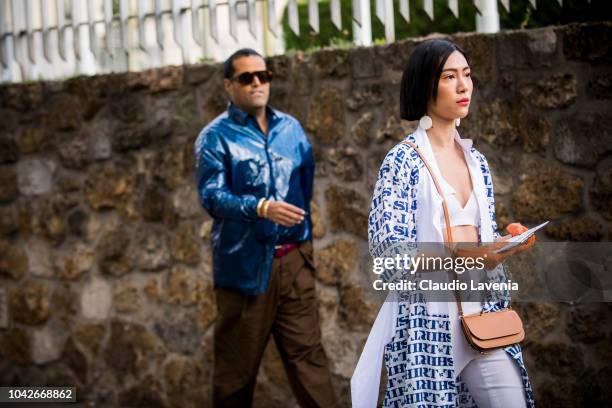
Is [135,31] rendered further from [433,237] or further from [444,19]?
[433,237]

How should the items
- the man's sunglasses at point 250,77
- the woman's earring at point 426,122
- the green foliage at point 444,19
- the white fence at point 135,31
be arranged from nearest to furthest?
the woman's earring at point 426,122, the man's sunglasses at point 250,77, the green foliage at point 444,19, the white fence at point 135,31

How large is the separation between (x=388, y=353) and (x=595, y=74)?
2.29m

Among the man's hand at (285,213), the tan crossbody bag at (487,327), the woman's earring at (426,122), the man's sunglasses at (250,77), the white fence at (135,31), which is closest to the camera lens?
the tan crossbody bag at (487,327)

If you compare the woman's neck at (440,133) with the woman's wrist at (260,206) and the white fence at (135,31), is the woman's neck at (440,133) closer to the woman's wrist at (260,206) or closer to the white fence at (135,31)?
the woman's wrist at (260,206)

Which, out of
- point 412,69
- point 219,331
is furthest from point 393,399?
point 219,331

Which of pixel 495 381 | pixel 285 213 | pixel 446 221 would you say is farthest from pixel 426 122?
pixel 285 213

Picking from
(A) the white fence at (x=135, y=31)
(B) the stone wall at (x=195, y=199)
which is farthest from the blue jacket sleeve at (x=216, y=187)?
(A) the white fence at (x=135, y=31)

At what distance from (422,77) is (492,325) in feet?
2.83

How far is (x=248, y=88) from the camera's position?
15.3ft

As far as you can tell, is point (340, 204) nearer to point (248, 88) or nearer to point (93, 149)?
point (248, 88)

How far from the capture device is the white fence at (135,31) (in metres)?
5.79

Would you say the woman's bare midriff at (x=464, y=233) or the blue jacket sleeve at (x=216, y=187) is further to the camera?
the blue jacket sleeve at (x=216, y=187)

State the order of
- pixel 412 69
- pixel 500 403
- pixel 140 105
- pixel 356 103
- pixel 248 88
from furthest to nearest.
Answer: pixel 140 105 → pixel 356 103 → pixel 248 88 → pixel 412 69 → pixel 500 403

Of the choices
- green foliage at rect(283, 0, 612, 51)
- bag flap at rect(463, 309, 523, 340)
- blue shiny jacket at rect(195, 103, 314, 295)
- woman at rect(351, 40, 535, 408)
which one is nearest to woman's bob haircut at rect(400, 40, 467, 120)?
woman at rect(351, 40, 535, 408)
